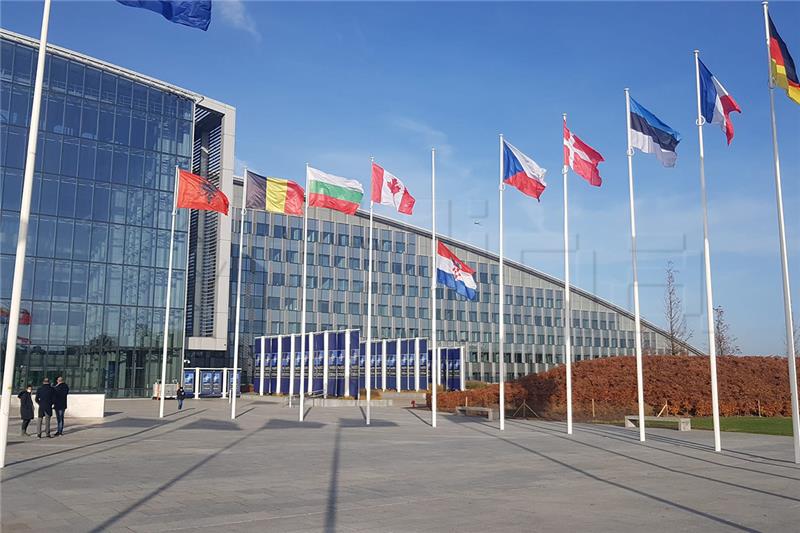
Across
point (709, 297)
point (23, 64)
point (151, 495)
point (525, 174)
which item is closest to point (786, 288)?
point (709, 297)

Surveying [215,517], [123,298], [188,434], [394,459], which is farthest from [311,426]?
[123,298]

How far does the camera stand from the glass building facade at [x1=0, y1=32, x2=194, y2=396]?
55.4 metres

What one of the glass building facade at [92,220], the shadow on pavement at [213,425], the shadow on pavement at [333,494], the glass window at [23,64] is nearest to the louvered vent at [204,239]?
the glass building facade at [92,220]

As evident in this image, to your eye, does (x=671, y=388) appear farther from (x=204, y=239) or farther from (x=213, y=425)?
A: (x=204, y=239)

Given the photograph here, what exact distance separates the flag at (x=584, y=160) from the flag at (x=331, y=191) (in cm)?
977

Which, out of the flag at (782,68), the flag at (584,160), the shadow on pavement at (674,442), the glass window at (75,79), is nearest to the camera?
the shadow on pavement at (674,442)

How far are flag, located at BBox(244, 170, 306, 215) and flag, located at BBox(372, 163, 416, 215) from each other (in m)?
3.78

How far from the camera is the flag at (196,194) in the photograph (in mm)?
33938

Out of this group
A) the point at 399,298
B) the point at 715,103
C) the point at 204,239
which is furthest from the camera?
the point at 399,298

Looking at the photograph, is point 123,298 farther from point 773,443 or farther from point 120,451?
point 773,443

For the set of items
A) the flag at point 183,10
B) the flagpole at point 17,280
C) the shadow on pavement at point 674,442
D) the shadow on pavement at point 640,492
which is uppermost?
the flag at point 183,10

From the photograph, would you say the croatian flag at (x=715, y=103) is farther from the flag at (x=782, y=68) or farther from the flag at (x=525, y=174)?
the flag at (x=525, y=174)

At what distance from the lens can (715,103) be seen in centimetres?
2359

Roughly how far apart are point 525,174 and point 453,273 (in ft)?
19.1
